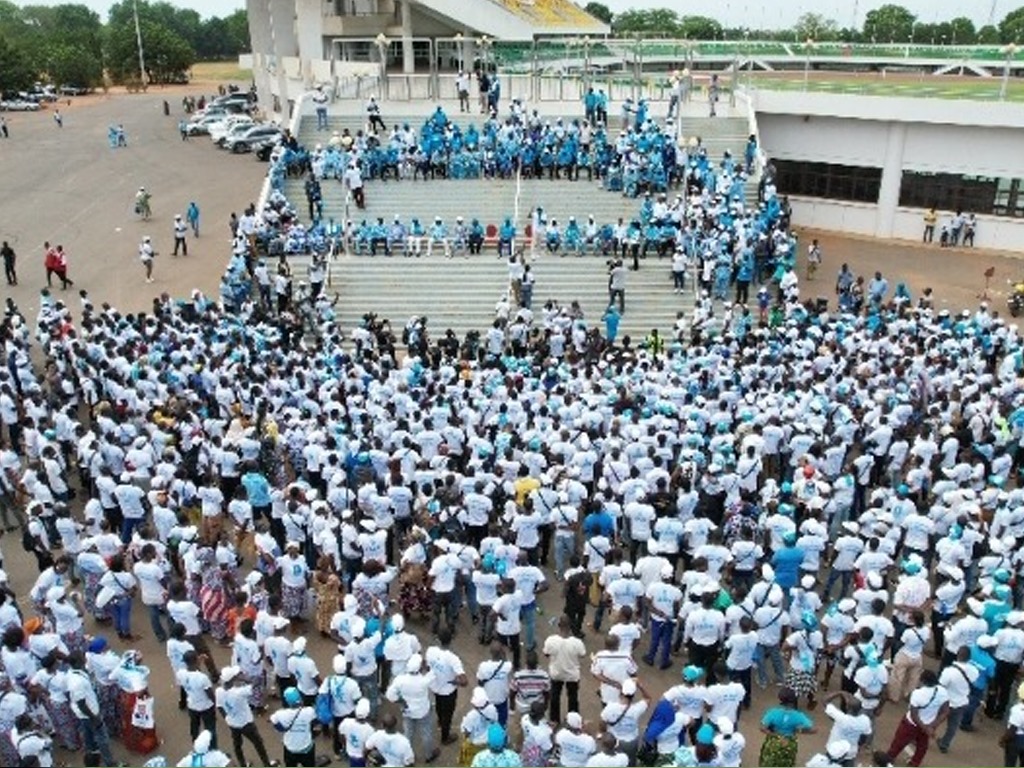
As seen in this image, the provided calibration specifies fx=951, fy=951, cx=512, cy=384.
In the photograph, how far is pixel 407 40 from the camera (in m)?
35.5

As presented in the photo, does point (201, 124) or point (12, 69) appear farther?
point (12, 69)

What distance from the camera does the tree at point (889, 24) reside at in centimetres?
6525

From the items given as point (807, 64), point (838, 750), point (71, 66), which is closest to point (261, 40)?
point (71, 66)

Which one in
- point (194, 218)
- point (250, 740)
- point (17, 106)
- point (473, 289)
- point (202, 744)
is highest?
point (17, 106)

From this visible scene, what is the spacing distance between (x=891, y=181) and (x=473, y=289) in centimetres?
1462

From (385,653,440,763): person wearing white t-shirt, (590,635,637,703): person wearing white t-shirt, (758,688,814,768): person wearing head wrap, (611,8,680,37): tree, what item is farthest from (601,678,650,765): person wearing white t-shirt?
(611,8,680,37): tree

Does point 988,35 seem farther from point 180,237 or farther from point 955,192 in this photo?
point 180,237

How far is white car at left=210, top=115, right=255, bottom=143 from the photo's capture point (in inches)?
1770

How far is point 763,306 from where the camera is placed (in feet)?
66.5

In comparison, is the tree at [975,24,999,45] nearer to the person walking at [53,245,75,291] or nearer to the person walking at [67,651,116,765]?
the person walking at [53,245,75,291]

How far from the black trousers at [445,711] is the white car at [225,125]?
40441 mm

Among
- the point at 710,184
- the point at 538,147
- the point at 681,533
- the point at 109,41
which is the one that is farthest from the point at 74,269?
the point at 109,41

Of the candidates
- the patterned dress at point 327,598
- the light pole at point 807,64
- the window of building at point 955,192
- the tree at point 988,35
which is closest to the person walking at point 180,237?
the patterned dress at point 327,598

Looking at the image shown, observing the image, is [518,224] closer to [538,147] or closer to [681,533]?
[538,147]
